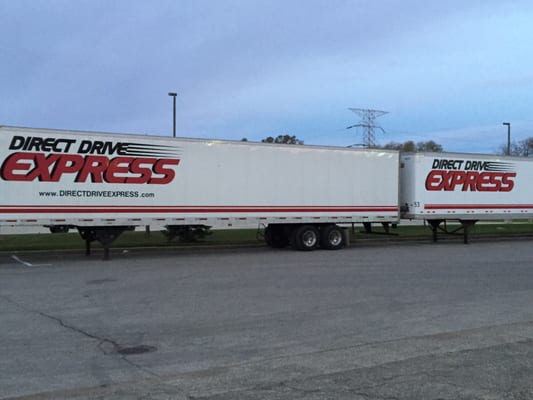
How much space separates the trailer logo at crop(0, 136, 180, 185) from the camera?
53.0 feet

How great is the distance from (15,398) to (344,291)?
24.0ft

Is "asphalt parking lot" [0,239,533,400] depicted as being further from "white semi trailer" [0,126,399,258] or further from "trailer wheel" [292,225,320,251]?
"trailer wheel" [292,225,320,251]

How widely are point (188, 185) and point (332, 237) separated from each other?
20.2 feet

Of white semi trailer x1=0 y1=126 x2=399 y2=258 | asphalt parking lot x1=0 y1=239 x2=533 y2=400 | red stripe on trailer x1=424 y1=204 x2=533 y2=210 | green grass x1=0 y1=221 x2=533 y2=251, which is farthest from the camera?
red stripe on trailer x1=424 y1=204 x2=533 y2=210

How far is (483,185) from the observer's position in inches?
987

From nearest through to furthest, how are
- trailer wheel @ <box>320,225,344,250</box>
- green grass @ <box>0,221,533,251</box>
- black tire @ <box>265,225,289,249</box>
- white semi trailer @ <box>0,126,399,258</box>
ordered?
white semi trailer @ <box>0,126,399,258</box>
green grass @ <box>0,221,533,251</box>
trailer wheel @ <box>320,225,344,250</box>
black tire @ <box>265,225,289,249</box>

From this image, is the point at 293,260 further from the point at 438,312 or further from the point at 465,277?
the point at 438,312

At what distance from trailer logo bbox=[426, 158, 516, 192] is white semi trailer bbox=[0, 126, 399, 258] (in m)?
2.28

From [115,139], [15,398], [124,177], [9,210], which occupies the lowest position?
[15,398]

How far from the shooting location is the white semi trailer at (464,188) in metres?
23.4

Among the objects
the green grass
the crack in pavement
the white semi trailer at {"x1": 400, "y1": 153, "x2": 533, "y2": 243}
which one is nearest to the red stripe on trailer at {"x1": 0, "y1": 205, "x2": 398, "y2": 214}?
the white semi trailer at {"x1": 400, "y1": 153, "x2": 533, "y2": 243}

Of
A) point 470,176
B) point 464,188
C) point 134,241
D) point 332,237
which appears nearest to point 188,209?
point 134,241

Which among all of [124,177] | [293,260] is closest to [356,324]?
[293,260]

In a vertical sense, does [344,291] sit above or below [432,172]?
below
